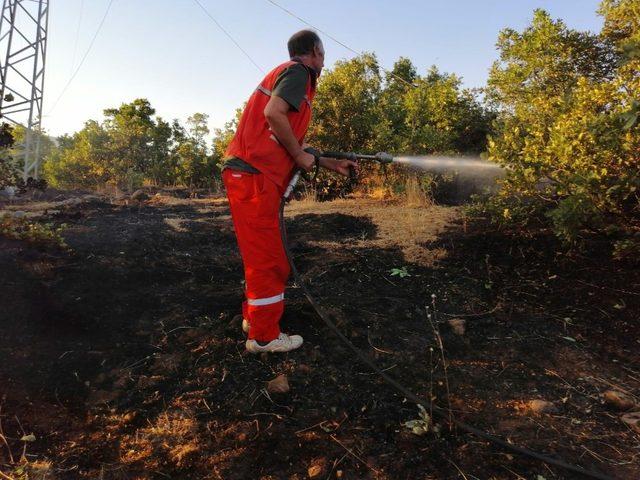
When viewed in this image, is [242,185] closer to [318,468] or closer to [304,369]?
[304,369]

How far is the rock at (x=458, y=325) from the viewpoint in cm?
270

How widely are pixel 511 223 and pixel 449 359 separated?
2.15 meters

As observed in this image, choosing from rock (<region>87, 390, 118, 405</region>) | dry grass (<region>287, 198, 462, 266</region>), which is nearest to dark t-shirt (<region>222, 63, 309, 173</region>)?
rock (<region>87, 390, 118, 405</region>)

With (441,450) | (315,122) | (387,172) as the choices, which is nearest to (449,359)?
(441,450)

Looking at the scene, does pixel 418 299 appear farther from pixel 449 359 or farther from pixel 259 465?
pixel 259 465

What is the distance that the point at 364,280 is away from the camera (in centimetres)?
360

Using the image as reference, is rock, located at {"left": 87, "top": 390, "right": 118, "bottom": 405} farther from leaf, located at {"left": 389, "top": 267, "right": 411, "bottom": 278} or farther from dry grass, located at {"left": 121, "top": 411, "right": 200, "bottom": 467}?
leaf, located at {"left": 389, "top": 267, "right": 411, "bottom": 278}

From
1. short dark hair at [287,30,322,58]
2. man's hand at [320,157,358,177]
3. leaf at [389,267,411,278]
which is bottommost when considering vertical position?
leaf at [389,267,411,278]

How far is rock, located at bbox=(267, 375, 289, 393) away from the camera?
2178mm

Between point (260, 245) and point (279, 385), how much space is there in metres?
0.82

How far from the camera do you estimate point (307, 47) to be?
234cm

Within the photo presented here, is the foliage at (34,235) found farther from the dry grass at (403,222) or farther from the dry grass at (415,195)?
the dry grass at (415,195)

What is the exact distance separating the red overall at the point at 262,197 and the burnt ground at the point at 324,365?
0.42 m

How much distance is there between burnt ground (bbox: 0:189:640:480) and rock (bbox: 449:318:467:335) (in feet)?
0.14
